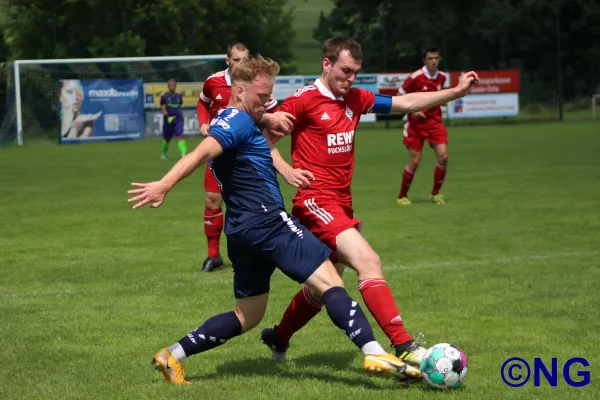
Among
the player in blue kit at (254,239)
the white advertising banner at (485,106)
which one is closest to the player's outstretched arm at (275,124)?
the player in blue kit at (254,239)

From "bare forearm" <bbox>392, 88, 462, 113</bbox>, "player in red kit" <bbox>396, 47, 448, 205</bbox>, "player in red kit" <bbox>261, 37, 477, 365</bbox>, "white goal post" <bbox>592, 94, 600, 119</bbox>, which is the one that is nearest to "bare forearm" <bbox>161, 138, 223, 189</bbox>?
"player in red kit" <bbox>261, 37, 477, 365</bbox>

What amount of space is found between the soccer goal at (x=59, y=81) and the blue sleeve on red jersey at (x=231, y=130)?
2859cm

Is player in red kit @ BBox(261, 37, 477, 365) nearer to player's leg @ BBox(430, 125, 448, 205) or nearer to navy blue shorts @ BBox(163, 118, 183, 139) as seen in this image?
player's leg @ BBox(430, 125, 448, 205)

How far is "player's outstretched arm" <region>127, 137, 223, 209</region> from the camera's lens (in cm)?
546

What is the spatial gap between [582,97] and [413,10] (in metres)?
9.26

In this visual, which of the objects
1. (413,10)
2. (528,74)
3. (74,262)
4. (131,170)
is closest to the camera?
(74,262)

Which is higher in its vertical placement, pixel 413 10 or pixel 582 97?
pixel 413 10

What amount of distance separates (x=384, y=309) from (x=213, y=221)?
4.64m

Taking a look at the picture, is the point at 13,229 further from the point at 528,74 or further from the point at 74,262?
the point at 528,74

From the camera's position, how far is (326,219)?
6.58 metres

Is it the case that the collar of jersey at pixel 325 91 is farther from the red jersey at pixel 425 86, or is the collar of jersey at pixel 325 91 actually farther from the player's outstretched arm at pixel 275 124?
the red jersey at pixel 425 86

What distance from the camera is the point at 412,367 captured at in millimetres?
5840

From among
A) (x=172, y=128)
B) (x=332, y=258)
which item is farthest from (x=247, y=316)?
(x=172, y=128)

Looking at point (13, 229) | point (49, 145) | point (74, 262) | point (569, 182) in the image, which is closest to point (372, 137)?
point (49, 145)
